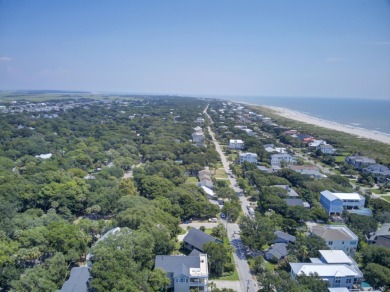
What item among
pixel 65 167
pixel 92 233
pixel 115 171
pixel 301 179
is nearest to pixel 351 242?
pixel 301 179

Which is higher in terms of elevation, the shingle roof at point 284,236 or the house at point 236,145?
the house at point 236,145

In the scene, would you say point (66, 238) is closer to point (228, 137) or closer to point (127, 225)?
point (127, 225)

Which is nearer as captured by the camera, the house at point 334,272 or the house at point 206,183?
the house at point 334,272

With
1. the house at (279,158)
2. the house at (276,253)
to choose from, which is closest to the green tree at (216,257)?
the house at (276,253)

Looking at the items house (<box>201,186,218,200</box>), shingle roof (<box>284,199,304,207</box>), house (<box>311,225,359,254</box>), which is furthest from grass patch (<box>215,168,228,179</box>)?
house (<box>311,225,359,254</box>)

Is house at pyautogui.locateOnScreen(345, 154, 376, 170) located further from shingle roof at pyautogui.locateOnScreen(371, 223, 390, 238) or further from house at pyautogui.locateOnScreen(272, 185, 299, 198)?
shingle roof at pyautogui.locateOnScreen(371, 223, 390, 238)

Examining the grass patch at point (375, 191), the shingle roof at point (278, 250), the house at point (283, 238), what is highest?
the house at point (283, 238)

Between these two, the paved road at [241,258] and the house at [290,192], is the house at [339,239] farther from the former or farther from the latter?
the house at [290,192]

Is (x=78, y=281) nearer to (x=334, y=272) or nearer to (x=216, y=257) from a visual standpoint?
(x=216, y=257)

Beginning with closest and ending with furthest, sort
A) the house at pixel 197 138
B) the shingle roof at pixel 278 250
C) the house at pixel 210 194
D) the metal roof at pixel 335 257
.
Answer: the metal roof at pixel 335 257 < the shingle roof at pixel 278 250 < the house at pixel 210 194 < the house at pixel 197 138
